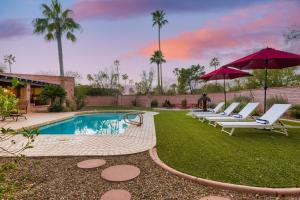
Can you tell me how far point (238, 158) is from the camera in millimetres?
4430

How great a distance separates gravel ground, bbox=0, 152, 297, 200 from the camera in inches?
123

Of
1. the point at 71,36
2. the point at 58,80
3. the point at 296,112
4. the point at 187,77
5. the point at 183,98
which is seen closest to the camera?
the point at 296,112

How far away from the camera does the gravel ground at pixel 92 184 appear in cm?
312

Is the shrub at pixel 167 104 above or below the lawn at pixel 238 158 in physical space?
above

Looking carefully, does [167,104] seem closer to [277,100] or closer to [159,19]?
[277,100]

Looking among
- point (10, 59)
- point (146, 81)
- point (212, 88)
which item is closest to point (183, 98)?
point (212, 88)

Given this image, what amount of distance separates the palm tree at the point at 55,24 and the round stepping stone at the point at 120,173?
21.3m

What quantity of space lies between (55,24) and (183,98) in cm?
1650

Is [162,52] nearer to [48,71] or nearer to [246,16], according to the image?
[48,71]

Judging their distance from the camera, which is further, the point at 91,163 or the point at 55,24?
the point at 55,24

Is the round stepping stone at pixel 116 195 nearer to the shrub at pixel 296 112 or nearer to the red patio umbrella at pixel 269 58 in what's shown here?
the red patio umbrella at pixel 269 58

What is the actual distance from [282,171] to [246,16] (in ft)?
39.9

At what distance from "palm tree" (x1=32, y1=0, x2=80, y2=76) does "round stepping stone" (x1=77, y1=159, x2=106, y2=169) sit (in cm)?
2061

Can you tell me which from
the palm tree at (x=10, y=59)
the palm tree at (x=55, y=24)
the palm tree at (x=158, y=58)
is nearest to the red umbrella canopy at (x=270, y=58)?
the palm tree at (x=55, y=24)
